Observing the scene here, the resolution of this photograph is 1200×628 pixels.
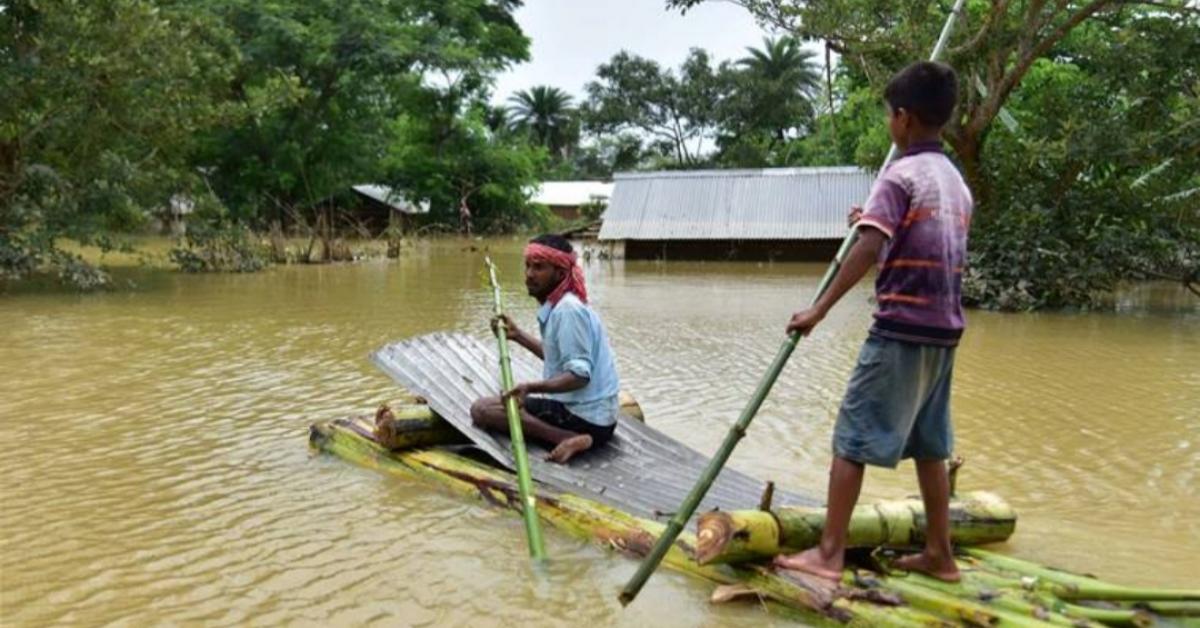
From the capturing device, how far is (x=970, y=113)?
1404cm

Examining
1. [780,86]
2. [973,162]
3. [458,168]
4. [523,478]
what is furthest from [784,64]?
[523,478]

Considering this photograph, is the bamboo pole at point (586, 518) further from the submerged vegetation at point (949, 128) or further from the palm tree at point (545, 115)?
the palm tree at point (545, 115)

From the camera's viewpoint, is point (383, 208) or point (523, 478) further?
point (383, 208)

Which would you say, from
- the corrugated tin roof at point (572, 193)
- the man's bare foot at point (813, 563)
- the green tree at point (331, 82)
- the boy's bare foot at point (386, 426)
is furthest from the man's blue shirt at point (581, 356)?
the corrugated tin roof at point (572, 193)

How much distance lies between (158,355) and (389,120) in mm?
25199

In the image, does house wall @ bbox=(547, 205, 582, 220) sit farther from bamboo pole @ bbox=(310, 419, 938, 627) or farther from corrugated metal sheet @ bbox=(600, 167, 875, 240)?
bamboo pole @ bbox=(310, 419, 938, 627)

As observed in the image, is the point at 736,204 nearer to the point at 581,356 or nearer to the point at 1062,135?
the point at 1062,135

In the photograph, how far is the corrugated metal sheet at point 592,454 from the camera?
14.1 feet

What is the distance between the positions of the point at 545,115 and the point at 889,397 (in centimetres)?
5412

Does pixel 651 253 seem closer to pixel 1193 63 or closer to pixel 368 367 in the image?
pixel 1193 63

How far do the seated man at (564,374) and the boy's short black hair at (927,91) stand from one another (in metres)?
1.98

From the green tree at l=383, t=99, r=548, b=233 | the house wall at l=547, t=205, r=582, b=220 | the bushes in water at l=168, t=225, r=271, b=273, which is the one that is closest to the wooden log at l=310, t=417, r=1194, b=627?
the bushes in water at l=168, t=225, r=271, b=273

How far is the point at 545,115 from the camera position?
55.9 m

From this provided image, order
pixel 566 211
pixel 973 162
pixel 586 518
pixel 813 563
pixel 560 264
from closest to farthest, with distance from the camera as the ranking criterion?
pixel 813 563
pixel 586 518
pixel 560 264
pixel 973 162
pixel 566 211
